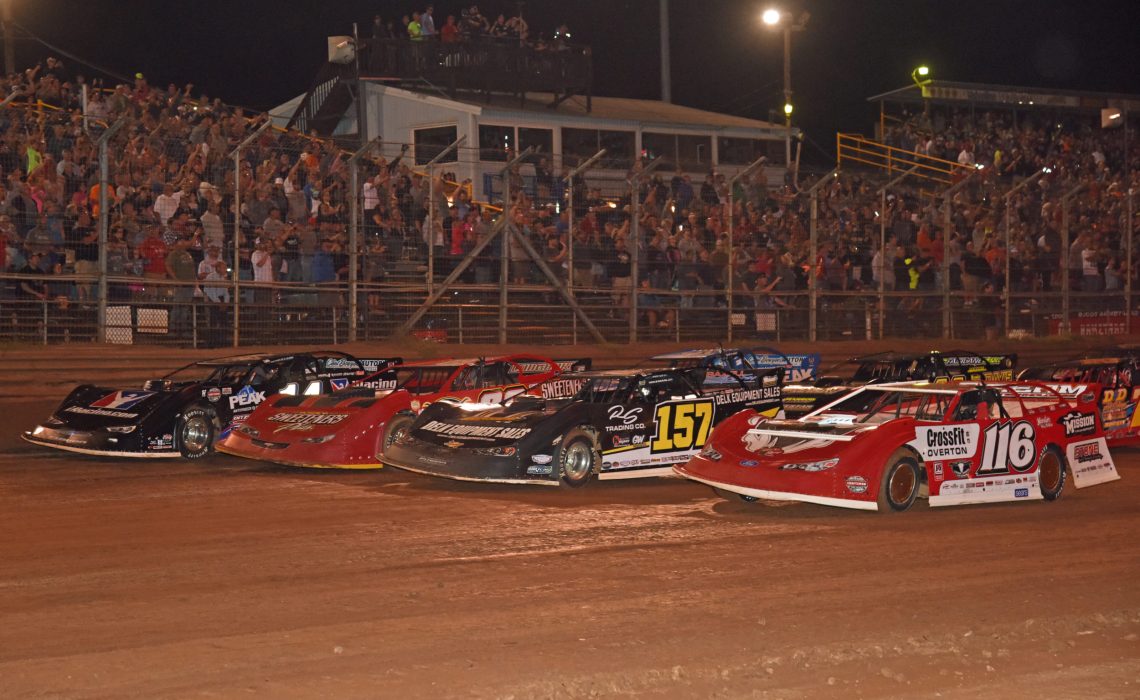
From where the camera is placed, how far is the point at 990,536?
9203 millimetres

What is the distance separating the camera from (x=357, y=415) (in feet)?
42.9

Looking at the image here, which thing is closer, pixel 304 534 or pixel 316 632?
pixel 316 632

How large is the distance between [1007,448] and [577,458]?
12.4ft

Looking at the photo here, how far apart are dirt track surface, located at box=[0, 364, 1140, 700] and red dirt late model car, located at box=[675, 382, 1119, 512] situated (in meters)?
0.27

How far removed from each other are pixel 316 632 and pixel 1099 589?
14.5 ft

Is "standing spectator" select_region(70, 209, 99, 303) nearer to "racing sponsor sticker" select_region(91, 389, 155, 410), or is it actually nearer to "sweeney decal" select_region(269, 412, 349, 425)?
"racing sponsor sticker" select_region(91, 389, 155, 410)

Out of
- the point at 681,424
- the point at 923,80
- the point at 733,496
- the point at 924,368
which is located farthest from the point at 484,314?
the point at 923,80

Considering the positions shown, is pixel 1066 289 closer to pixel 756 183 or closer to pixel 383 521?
pixel 756 183

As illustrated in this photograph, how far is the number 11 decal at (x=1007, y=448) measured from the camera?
10.8 m

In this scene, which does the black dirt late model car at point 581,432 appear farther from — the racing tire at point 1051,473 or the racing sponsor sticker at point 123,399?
the racing sponsor sticker at point 123,399

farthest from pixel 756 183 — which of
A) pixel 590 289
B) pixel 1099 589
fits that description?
pixel 1099 589

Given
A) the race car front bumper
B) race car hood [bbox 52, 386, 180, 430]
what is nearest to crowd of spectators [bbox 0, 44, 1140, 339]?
race car hood [bbox 52, 386, 180, 430]

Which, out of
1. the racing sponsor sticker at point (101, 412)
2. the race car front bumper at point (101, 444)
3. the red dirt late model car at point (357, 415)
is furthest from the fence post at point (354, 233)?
the race car front bumper at point (101, 444)

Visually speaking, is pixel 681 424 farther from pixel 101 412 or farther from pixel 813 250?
pixel 813 250
